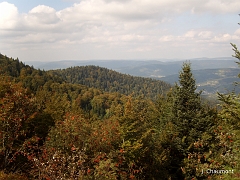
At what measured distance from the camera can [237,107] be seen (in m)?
8.74

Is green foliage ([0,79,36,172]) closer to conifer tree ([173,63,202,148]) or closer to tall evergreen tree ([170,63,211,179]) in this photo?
tall evergreen tree ([170,63,211,179])

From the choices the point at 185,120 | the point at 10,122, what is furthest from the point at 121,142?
the point at 10,122

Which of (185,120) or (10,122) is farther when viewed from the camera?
(185,120)

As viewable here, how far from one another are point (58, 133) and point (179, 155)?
46.4 ft

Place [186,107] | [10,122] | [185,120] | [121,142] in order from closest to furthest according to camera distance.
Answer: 1. [10,122]
2. [121,142]
3. [185,120]
4. [186,107]

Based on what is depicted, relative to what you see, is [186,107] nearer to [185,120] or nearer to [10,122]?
[185,120]

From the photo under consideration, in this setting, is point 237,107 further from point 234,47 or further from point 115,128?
point 115,128

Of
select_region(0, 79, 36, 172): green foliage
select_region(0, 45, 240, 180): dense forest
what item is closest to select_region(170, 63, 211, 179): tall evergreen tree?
select_region(0, 45, 240, 180): dense forest

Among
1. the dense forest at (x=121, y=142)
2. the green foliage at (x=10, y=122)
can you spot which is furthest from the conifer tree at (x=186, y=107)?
the green foliage at (x=10, y=122)

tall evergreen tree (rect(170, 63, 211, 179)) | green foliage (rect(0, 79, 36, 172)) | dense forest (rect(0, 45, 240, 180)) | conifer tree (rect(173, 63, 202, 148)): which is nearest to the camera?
dense forest (rect(0, 45, 240, 180))

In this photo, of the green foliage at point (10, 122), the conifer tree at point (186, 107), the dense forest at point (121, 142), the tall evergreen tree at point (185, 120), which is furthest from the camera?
the conifer tree at point (186, 107)

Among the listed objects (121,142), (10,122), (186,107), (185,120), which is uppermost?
(10,122)

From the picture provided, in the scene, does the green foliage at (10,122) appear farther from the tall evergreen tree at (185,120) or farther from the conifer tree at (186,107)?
the conifer tree at (186,107)

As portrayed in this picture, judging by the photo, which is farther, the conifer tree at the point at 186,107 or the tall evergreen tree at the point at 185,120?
the conifer tree at the point at 186,107
